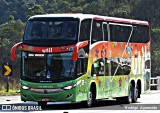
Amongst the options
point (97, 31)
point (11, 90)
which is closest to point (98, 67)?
point (97, 31)

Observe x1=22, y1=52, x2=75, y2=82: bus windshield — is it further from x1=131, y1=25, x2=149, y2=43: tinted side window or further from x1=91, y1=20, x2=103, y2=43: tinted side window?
x1=131, y1=25, x2=149, y2=43: tinted side window

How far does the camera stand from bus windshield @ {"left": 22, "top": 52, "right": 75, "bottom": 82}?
23.4m

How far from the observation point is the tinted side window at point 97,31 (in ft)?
82.3

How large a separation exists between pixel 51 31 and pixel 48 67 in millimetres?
1410

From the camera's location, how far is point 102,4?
108750 mm

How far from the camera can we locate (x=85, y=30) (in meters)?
24.3

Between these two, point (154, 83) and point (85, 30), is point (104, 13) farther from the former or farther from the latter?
point (85, 30)

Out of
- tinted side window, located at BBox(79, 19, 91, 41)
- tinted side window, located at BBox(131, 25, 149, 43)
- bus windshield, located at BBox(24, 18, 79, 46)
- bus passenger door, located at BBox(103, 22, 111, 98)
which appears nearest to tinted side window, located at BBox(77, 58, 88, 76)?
tinted side window, located at BBox(79, 19, 91, 41)

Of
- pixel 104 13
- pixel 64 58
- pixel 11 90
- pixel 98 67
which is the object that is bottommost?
pixel 11 90

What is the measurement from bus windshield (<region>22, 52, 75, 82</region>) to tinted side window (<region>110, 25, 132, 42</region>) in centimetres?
432

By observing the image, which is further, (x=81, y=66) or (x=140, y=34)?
(x=140, y=34)

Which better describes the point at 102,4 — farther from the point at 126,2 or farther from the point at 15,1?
the point at 15,1

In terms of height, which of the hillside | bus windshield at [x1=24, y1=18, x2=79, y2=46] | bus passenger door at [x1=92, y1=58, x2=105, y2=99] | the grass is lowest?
the grass

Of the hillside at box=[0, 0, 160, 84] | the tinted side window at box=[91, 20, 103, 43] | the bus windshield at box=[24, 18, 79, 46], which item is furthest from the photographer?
the hillside at box=[0, 0, 160, 84]
